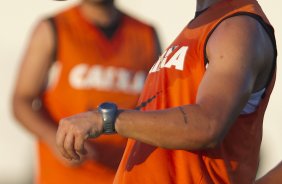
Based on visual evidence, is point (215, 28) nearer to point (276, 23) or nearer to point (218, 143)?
point (218, 143)

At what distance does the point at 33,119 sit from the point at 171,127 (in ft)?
10.1

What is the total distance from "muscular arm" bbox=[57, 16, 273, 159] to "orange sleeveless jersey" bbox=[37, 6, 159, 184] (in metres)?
2.93

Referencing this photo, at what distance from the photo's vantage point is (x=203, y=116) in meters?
3.04

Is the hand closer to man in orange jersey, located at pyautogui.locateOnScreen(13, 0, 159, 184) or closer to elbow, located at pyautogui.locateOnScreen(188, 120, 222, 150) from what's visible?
elbow, located at pyautogui.locateOnScreen(188, 120, 222, 150)

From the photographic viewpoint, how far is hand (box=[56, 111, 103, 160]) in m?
3.01

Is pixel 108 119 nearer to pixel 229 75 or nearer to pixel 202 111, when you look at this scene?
pixel 202 111

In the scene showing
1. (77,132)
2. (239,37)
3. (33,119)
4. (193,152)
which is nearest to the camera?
(77,132)

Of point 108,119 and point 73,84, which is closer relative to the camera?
point 108,119

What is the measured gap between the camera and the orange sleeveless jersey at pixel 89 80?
6035 mm

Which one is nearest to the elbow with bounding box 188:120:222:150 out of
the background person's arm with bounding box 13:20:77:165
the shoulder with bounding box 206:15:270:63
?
the shoulder with bounding box 206:15:270:63

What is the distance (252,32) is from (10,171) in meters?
6.05

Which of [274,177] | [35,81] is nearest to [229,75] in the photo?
[274,177]

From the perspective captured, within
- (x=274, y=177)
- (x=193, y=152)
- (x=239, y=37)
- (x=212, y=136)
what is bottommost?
(x=274, y=177)

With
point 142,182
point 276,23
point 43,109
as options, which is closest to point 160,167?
point 142,182
